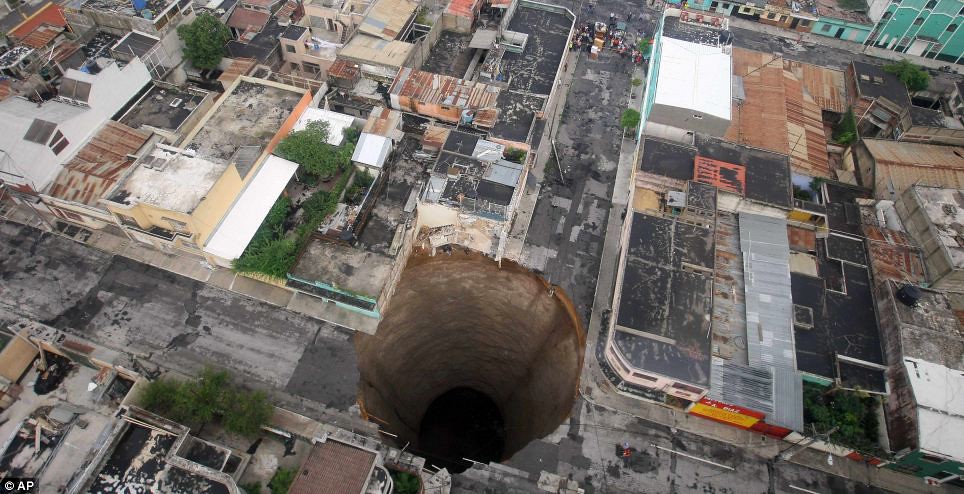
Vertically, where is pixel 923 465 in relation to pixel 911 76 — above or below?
below

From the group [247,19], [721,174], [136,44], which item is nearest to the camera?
[721,174]

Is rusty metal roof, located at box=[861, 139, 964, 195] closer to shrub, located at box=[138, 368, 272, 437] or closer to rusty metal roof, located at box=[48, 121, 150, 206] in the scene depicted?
shrub, located at box=[138, 368, 272, 437]

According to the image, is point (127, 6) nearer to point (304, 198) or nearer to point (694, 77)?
point (304, 198)

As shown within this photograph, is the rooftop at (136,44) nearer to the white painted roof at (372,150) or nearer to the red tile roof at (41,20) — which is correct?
the red tile roof at (41,20)

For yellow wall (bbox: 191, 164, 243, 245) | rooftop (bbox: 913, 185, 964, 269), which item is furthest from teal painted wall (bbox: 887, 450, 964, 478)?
yellow wall (bbox: 191, 164, 243, 245)

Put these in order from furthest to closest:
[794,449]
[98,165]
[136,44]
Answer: [136,44] < [98,165] < [794,449]

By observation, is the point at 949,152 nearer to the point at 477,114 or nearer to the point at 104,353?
the point at 477,114

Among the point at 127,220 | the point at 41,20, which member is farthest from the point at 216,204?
the point at 41,20
